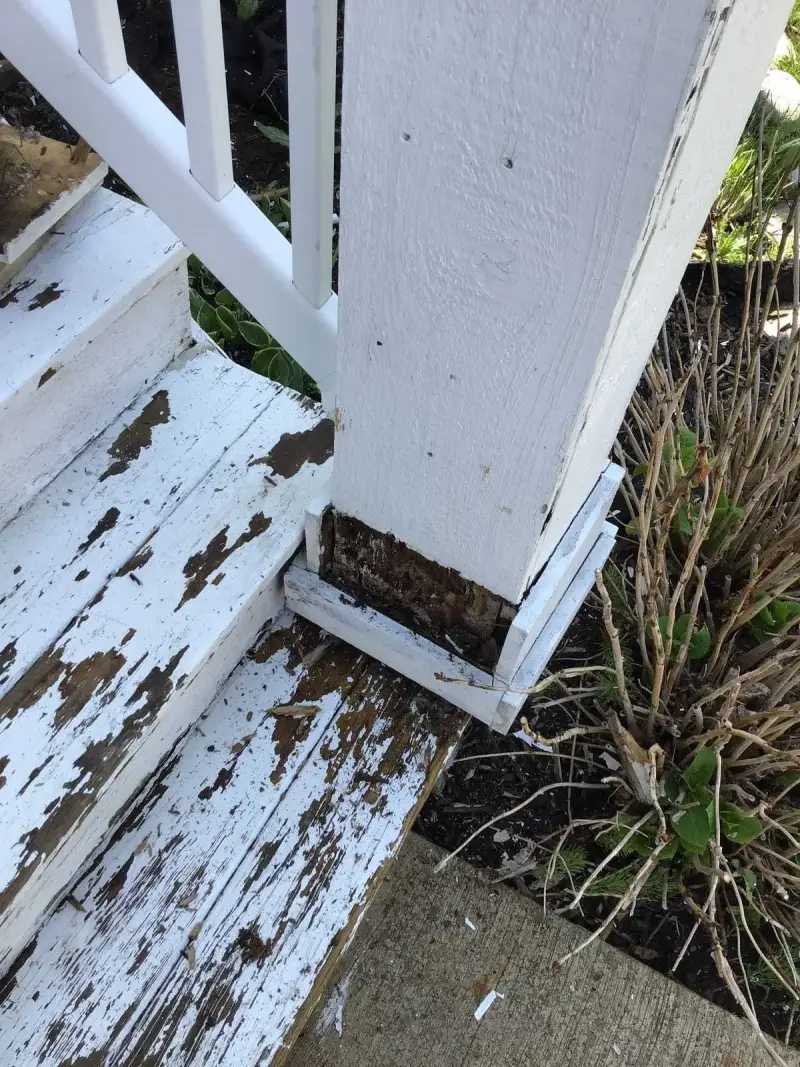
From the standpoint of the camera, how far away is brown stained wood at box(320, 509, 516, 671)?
0.94 m

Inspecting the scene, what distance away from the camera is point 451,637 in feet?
3.31

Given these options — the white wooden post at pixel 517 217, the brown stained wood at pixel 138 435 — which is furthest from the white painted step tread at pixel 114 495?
the white wooden post at pixel 517 217

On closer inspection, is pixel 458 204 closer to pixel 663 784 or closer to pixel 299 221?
pixel 299 221

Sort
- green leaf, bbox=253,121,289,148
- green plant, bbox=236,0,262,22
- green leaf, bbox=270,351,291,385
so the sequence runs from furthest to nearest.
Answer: green plant, bbox=236,0,262,22 → green leaf, bbox=253,121,289,148 → green leaf, bbox=270,351,291,385

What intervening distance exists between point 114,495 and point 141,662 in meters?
0.25

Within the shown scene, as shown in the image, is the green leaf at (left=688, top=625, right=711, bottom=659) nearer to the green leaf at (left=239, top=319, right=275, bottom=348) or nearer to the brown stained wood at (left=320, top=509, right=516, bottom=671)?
the brown stained wood at (left=320, top=509, right=516, bottom=671)

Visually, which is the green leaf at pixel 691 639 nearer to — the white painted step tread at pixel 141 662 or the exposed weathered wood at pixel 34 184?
the white painted step tread at pixel 141 662

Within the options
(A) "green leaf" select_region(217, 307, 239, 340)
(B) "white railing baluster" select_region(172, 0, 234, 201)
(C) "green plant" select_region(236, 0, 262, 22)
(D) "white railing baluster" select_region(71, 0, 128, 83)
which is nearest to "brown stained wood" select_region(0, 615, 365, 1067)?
(B) "white railing baluster" select_region(172, 0, 234, 201)

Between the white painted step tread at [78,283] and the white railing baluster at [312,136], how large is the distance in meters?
0.31

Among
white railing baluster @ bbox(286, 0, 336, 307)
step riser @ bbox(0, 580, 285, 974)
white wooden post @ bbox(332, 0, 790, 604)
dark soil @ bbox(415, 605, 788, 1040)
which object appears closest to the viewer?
white wooden post @ bbox(332, 0, 790, 604)

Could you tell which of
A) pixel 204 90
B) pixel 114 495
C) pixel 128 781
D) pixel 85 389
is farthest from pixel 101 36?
pixel 128 781

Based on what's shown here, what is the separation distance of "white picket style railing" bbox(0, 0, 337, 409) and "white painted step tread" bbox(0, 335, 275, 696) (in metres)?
0.27

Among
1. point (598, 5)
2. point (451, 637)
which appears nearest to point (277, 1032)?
point (451, 637)

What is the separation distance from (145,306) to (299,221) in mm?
378
